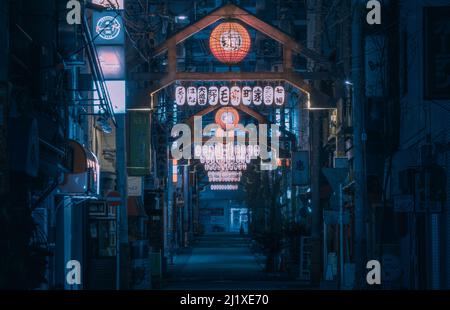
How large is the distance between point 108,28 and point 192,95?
31.8 feet

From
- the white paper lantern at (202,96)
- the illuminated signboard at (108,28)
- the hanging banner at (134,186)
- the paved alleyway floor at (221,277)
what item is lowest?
the paved alleyway floor at (221,277)

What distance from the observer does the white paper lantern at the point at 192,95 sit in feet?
125

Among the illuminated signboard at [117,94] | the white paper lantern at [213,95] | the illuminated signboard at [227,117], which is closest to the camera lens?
the illuminated signboard at [117,94]

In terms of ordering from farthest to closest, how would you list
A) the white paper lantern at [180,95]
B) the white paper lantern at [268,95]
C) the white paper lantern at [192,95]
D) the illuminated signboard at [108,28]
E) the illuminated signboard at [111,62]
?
the white paper lantern at [268,95], the white paper lantern at [192,95], the white paper lantern at [180,95], the illuminated signboard at [111,62], the illuminated signboard at [108,28]

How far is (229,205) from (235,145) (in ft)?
A: 300

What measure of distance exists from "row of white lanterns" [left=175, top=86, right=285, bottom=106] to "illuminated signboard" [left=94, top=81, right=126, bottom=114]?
8.50 meters

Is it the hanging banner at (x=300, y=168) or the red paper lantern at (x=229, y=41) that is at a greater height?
the red paper lantern at (x=229, y=41)

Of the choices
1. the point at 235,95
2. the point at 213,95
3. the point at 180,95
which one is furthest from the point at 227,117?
the point at 180,95

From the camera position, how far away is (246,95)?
128 feet

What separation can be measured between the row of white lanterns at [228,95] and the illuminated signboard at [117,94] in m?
8.50

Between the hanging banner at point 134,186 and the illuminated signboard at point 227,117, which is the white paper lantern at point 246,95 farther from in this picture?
the illuminated signboard at point 227,117

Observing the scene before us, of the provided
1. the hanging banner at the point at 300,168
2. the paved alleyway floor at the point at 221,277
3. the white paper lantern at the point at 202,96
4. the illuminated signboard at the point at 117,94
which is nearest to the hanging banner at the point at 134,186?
the paved alleyway floor at the point at 221,277

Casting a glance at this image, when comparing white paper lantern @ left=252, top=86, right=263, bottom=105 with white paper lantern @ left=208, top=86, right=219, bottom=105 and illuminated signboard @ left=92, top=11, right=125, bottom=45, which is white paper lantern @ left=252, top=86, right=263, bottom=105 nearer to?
white paper lantern @ left=208, top=86, right=219, bottom=105

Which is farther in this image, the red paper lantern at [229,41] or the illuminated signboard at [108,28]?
the red paper lantern at [229,41]
